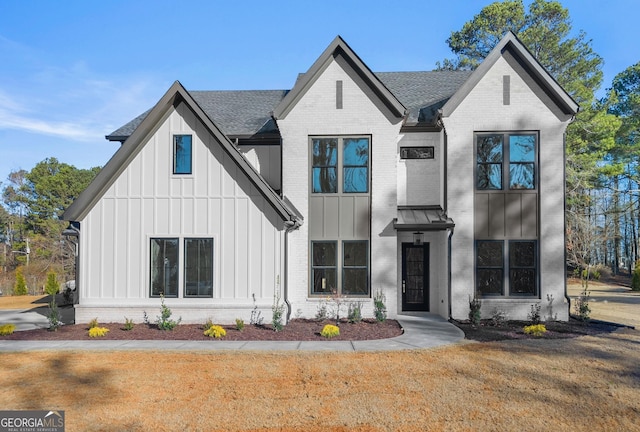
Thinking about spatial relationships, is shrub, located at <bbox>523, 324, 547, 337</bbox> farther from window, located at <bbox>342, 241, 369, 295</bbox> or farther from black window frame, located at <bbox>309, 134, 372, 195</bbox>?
black window frame, located at <bbox>309, 134, 372, 195</bbox>

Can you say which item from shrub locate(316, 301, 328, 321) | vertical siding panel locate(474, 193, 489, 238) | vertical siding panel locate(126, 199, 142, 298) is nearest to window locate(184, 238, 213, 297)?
vertical siding panel locate(126, 199, 142, 298)

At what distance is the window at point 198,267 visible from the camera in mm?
12750

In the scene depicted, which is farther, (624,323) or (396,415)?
(624,323)

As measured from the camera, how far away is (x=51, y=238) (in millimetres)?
48031

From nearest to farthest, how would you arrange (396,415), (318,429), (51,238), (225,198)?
1. (318,429)
2. (396,415)
3. (225,198)
4. (51,238)

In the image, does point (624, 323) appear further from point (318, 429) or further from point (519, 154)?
point (318, 429)

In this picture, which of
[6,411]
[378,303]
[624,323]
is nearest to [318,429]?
[6,411]

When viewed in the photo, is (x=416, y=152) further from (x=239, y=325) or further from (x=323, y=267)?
(x=239, y=325)

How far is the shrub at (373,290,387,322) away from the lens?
13.1 m

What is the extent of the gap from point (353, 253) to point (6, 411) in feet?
32.8

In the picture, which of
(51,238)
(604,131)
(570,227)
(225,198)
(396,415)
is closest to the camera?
(396,415)

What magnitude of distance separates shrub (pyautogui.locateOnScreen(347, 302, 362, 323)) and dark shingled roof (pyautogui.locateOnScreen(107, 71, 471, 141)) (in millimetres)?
6758

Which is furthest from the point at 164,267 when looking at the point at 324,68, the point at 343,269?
the point at 324,68

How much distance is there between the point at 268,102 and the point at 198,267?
8553mm
